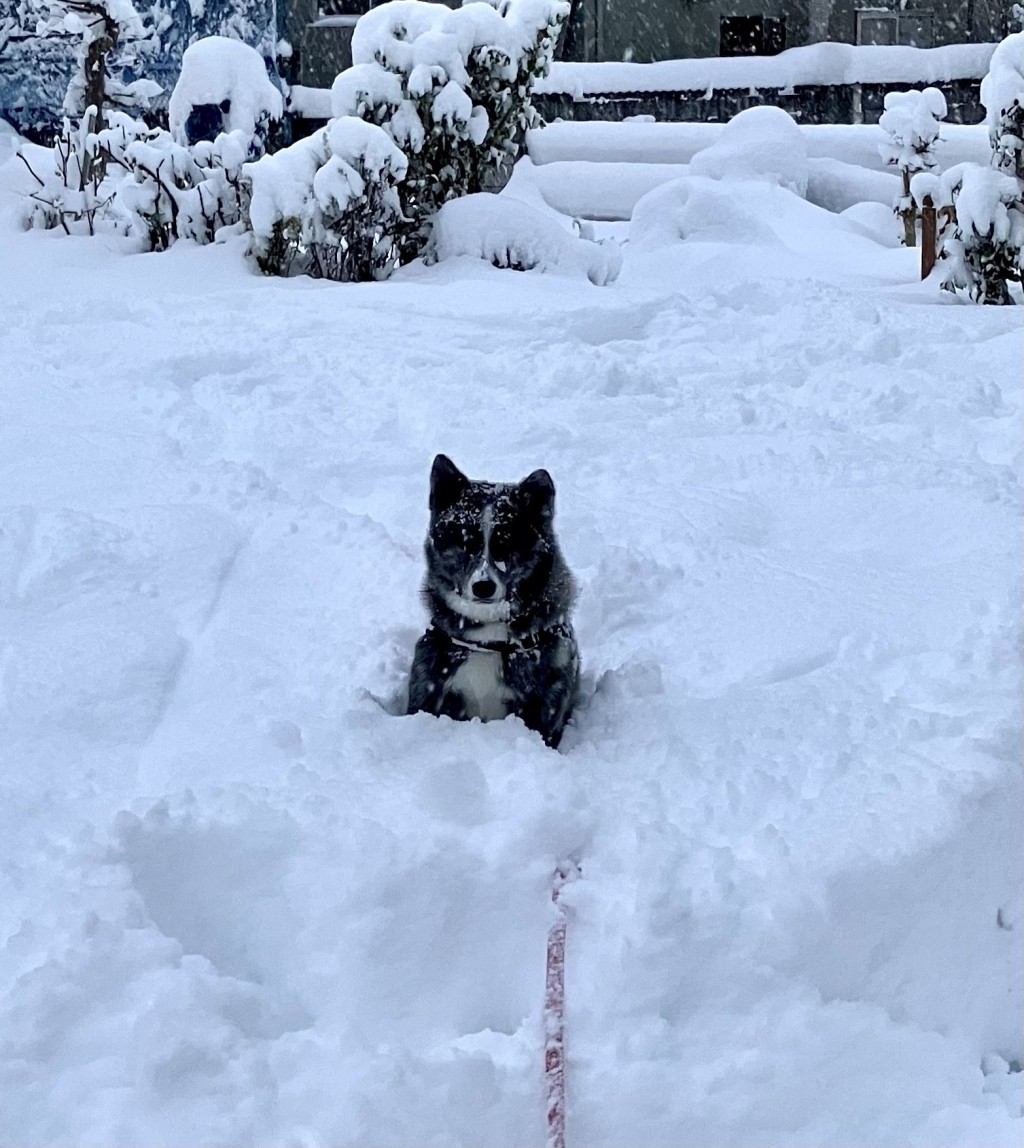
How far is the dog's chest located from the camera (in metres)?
3.51

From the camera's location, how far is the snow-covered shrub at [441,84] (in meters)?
11.0

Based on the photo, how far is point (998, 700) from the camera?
3.78m

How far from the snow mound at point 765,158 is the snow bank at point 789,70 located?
4.31 m

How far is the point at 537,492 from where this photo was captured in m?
3.45

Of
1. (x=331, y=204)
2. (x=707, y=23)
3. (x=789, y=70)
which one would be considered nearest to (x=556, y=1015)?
(x=331, y=204)

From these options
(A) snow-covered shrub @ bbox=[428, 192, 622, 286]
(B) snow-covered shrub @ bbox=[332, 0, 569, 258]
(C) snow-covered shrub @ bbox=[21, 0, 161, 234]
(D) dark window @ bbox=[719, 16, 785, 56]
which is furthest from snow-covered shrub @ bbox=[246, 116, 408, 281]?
(D) dark window @ bbox=[719, 16, 785, 56]

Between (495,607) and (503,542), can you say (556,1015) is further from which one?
(503,542)

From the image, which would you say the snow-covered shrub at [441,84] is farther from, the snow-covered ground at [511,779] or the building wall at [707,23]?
the building wall at [707,23]

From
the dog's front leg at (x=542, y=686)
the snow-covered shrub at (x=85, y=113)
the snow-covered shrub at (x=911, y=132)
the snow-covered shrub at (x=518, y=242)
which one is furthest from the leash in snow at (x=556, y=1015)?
the snow-covered shrub at (x=911, y=132)

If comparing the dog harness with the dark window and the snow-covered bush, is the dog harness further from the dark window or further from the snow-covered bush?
the dark window

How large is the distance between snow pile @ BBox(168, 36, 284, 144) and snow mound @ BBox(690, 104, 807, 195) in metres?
5.33

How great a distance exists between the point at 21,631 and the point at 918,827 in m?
2.88

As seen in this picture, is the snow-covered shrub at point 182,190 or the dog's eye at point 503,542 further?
the snow-covered shrub at point 182,190

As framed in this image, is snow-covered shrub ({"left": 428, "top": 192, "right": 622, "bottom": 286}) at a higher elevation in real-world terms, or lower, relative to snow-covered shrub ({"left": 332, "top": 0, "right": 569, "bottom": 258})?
lower
